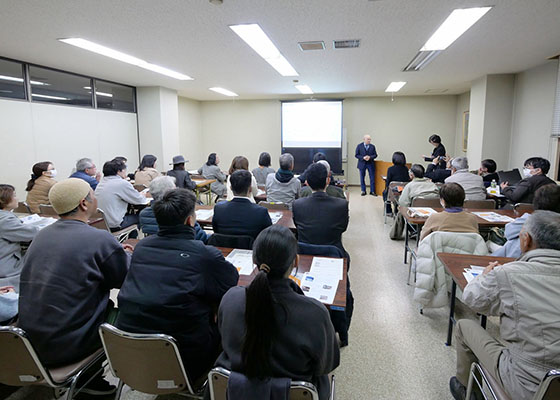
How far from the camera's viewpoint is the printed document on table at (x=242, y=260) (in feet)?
6.82

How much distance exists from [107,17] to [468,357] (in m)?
4.29

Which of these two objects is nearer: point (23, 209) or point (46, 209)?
point (46, 209)

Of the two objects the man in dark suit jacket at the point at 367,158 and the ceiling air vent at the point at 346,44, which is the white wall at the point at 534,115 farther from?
the ceiling air vent at the point at 346,44

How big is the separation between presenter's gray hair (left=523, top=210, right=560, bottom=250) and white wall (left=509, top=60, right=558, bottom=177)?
17.6ft

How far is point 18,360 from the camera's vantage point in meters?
1.52

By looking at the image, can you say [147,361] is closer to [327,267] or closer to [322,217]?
[327,267]

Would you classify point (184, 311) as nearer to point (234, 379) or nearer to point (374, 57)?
point (234, 379)

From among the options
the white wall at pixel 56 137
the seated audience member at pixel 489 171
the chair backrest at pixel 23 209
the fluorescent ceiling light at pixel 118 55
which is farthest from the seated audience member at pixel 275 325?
the white wall at pixel 56 137

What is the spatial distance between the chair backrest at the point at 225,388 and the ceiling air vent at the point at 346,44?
4291 millimetres

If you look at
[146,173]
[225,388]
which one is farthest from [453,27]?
[146,173]

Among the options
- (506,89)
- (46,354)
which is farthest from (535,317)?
(506,89)

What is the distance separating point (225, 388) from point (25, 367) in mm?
1021

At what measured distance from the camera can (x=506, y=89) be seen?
685cm

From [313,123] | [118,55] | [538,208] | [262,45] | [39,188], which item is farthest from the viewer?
[313,123]
